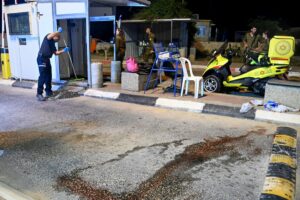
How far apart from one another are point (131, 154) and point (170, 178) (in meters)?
0.99

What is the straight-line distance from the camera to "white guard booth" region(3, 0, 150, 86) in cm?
899

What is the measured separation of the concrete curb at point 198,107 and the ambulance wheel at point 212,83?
5.24 feet

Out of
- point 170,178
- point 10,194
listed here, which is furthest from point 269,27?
point 10,194

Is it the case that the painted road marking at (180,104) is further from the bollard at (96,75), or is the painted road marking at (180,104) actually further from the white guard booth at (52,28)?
the white guard booth at (52,28)

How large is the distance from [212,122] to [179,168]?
233cm

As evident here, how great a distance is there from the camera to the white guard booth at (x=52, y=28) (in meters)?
8.99

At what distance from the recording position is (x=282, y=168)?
4.19 metres

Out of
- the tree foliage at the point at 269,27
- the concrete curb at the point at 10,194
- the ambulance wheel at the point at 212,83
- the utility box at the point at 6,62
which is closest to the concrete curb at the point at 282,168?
the concrete curb at the point at 10,194

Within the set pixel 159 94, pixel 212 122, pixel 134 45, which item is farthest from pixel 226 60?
pixel 134 45

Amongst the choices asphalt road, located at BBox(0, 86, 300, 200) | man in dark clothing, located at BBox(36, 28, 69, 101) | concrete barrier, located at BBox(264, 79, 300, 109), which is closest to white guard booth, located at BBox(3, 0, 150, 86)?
man in dark clothing, located at BBox(36, 28, 69, 101)

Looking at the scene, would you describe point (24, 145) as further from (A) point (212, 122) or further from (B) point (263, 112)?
(B) point (263, 112)

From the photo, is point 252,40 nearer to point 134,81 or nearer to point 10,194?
point 134,81

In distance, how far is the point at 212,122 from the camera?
251 inches

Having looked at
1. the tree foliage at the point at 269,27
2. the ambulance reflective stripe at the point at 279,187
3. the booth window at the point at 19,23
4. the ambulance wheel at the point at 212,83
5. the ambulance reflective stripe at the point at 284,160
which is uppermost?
the tree foliage at the point at 269,27
